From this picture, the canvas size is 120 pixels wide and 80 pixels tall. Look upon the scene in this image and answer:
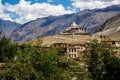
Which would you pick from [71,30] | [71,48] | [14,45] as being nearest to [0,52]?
[14,45]

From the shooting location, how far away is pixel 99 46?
61.7m

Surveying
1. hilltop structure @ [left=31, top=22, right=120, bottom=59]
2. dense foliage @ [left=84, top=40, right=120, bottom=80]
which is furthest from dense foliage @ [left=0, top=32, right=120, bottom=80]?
hilltop structure @ [left=31, top=22, right=120, bottom=59]

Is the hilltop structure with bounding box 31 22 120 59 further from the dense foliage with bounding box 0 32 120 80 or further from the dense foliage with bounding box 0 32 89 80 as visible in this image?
the dense foliage with bounding box 0 32 89 80

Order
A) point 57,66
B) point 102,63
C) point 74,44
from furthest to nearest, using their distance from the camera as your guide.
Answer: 1. point 74,44
2. point 102,63
3. point 57,66

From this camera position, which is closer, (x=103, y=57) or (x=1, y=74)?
(x=1, y=74)

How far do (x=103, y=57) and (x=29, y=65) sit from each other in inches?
531

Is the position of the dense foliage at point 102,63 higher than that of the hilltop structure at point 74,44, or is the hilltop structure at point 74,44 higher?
the hilltop structure at point 74,44

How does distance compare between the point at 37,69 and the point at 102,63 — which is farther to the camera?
the point at 102,63

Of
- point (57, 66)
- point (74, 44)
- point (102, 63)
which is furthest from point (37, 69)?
point (74, 44)

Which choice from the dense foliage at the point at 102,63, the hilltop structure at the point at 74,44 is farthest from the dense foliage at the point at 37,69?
the hilltop structure at the point at 74,44

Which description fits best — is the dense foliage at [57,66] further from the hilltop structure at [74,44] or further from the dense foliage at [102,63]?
the hilltop structure at [74,44]

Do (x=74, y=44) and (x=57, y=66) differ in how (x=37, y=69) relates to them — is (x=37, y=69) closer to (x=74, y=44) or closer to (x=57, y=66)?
(x=57, y=66)

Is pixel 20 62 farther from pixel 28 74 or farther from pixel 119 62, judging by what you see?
pixel 119 62

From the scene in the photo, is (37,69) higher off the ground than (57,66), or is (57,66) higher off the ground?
(57,66)
